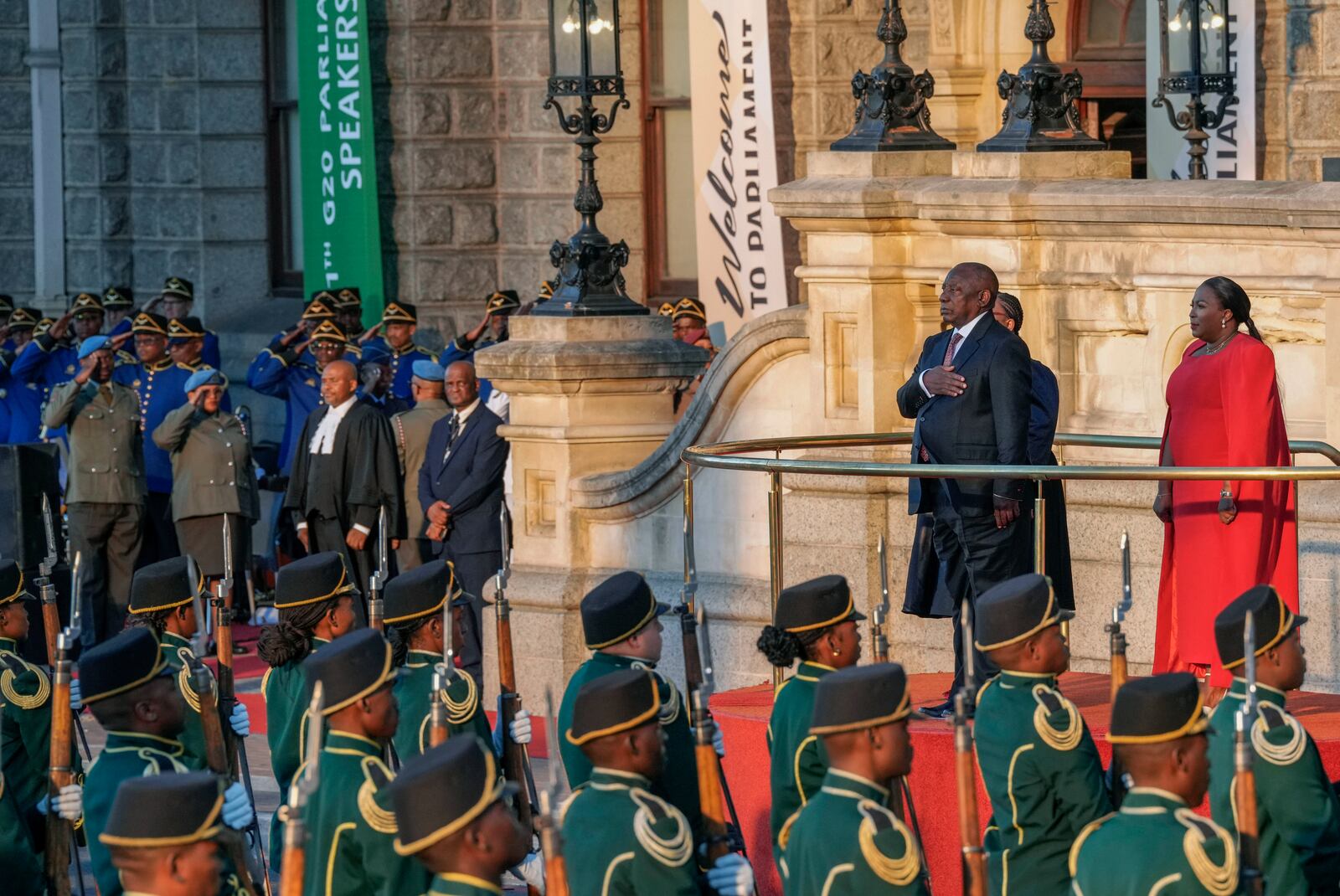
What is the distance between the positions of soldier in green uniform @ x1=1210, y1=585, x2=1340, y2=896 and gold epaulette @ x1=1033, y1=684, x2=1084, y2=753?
355 mm

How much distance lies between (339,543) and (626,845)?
9.15 m

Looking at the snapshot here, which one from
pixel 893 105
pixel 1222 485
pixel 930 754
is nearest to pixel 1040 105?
pixel 893 105

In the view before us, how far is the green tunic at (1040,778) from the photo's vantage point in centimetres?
743

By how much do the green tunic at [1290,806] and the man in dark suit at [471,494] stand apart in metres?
7.46

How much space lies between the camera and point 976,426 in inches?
380

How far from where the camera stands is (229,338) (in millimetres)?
22344

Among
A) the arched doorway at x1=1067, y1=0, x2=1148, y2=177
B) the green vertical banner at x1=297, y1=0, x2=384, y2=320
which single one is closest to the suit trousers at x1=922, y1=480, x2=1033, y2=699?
the arched doorway at x1=1067, y1=0, x2=1148, y2=177

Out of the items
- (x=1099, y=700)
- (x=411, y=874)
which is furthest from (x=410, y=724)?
(x=1099, y=700)

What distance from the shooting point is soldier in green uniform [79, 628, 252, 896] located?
7527 millimetres

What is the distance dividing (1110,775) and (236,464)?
28.6 feet

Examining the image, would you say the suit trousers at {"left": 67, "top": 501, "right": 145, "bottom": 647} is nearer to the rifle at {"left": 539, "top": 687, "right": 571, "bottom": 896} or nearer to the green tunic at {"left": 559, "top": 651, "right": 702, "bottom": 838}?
the green tunic at {"left": 559, "top": 651, "right": 702, "bottom": 838}

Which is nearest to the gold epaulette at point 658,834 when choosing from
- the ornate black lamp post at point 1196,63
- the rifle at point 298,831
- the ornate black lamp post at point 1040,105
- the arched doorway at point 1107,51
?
the rifle at point 298,831

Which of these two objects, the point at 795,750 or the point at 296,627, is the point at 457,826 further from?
the point at 296,627

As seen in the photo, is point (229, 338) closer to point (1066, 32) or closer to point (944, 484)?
point (1066, 32)
